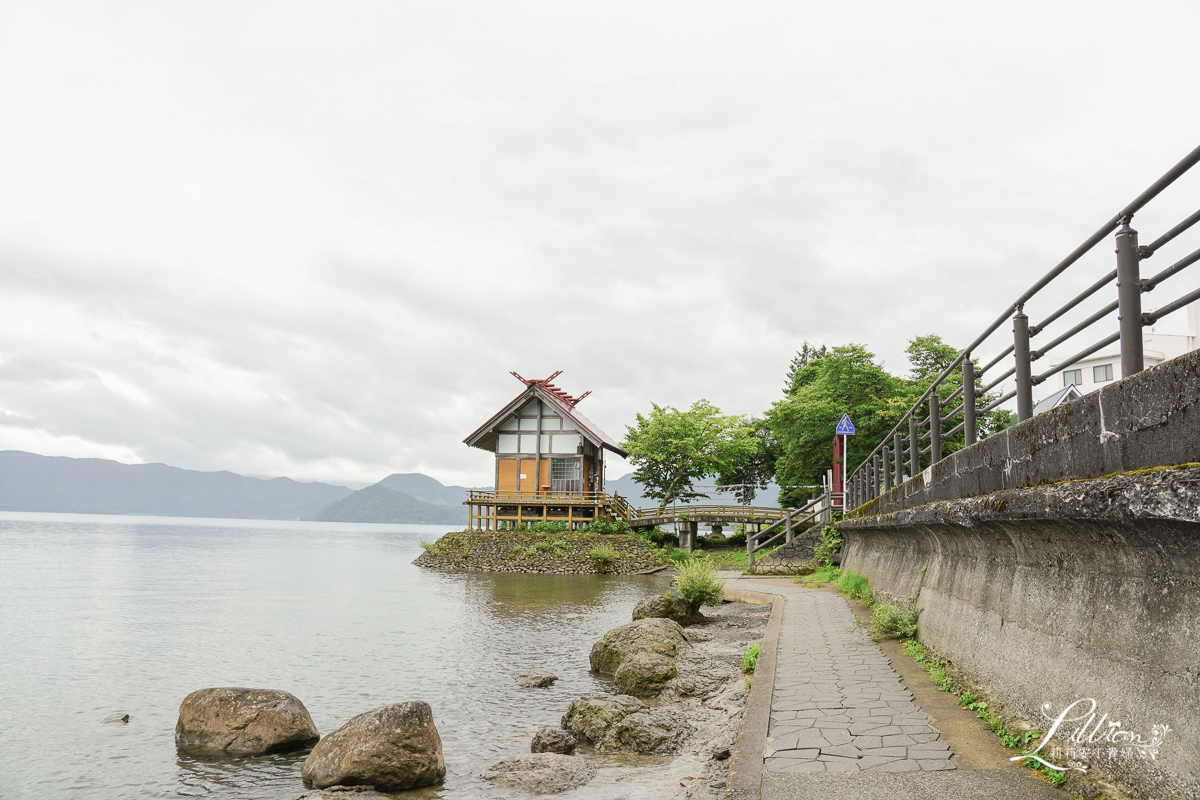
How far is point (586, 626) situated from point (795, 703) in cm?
1134

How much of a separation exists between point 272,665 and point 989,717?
1222 cm

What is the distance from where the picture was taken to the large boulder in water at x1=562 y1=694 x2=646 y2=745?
25.7 feet

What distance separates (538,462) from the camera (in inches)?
1650

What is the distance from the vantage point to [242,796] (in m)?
6.87

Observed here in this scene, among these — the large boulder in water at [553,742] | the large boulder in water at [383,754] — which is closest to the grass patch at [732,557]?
the large boulder in water at [553,742]

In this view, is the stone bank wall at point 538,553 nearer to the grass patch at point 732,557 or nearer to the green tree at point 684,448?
the grass patch at point 732,557

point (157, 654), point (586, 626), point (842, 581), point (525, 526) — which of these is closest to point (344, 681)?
point (157, 654)

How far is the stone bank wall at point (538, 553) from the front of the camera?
116ft

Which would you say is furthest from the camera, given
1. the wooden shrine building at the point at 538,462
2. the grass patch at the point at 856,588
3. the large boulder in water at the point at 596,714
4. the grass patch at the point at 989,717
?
the wooden shrine building at the point at 538,462

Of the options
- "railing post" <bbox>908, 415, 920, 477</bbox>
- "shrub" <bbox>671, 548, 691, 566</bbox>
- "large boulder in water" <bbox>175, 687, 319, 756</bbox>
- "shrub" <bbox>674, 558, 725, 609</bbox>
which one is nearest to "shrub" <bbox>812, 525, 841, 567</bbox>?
"shrub" <bbox>674, 558, 725, 609</bbox>

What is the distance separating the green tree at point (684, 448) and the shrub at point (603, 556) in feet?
32.9

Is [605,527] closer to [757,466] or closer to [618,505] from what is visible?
[618,505]

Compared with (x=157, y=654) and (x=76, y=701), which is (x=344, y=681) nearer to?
(x=76, y=701)

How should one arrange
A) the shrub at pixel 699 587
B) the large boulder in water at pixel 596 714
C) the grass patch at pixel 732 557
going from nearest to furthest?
the large boulder in water at pixel 596 714
the shrub at pixel 699 587
the grass patch at pixel 732 557
